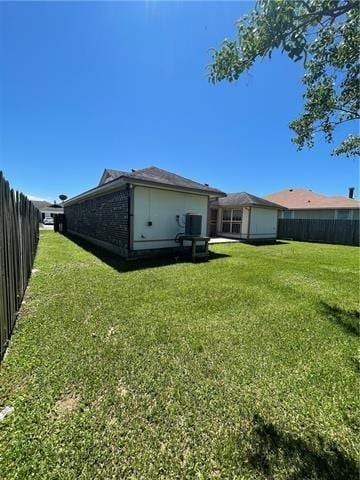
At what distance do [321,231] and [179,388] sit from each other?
59.2 feet

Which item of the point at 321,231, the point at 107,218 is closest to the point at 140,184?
the point at 107,218

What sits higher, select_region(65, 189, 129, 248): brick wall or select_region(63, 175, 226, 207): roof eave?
Result: select_region(63, 175, 226, 207): roof eave

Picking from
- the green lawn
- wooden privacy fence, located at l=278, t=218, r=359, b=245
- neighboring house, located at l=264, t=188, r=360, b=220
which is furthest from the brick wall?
neighboring house, located at l=264, t=188, r=360, b=220

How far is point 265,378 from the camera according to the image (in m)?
2.25

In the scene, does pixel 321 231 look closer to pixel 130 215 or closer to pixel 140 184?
pixel 140 184

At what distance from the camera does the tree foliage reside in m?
1.94

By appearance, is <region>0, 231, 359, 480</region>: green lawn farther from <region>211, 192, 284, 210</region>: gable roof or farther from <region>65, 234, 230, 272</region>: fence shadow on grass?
<region>211, 192, 284, 210</region>: gable roof

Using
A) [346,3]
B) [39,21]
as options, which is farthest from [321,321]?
[39,21]

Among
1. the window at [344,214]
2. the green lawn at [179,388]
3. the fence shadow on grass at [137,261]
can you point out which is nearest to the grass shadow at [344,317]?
the green lawn at [179,388]

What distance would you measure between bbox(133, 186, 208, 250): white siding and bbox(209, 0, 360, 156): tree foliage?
192 inches

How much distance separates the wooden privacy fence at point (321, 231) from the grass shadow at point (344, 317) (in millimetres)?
14114

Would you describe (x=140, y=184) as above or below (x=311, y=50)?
below

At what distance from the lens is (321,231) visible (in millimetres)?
16375

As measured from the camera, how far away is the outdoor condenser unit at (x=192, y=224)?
28.0ft
